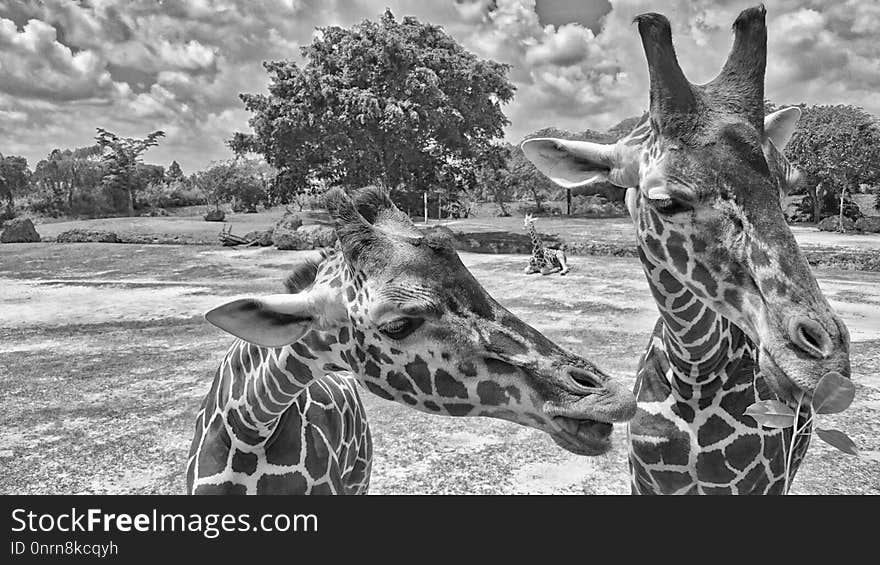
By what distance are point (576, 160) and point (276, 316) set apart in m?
1.94

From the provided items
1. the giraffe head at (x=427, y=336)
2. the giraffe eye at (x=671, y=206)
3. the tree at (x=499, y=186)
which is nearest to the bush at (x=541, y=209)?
the tree at (x=499, y=186)

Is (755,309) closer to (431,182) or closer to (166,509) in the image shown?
(166,509)

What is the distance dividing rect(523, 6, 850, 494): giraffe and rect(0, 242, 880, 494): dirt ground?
8.84 feet

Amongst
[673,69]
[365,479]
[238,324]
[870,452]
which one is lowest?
[870,452]

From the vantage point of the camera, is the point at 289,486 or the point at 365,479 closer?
the point at 289,486

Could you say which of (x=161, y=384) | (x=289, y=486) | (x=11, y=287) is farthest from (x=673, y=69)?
(x=11, y=287)

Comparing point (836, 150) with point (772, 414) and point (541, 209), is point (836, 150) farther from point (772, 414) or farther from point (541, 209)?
point (772, 414)

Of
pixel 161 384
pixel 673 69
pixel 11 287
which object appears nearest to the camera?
pixel 673 69

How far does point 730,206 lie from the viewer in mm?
2463

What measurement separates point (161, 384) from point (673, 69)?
8.68 meters

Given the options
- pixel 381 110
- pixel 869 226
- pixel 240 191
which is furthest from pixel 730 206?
pixel 240 191

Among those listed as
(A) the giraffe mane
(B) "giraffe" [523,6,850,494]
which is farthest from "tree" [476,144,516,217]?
(A) the giraffe mane

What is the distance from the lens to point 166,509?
2.67m

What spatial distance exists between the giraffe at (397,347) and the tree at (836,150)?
39.7 meters
